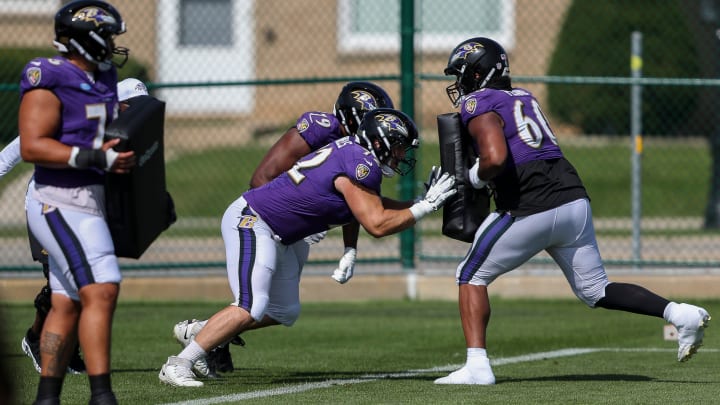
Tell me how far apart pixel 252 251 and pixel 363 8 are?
15.7 m

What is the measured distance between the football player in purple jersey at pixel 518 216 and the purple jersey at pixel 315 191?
66 cm

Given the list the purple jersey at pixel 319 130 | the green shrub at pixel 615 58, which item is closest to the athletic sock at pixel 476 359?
the purple jersey at pixel 319 130

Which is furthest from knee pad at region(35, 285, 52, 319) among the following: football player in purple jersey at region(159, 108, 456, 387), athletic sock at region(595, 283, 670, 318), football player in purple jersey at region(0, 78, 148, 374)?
athletic sock at region(595, 283, 670, 318)

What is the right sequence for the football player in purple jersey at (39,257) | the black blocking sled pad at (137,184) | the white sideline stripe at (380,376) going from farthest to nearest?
the football player in purple jersey at (39,257) → the white sideline stripe at (380,376) → the black blocking sled pad at (137,184)

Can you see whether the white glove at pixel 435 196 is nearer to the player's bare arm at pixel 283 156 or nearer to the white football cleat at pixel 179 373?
the player's bare arm at pixel 283 156

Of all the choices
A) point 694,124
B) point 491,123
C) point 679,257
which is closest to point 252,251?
point 491,123

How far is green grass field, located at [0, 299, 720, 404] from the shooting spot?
6.70 meters

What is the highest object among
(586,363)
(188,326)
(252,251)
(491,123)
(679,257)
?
(491,123)

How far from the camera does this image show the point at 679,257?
43.5 feet

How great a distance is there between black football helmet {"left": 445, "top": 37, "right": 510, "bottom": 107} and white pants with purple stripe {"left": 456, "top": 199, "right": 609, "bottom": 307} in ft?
2.50

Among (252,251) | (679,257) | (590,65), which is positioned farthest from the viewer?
(590,65)

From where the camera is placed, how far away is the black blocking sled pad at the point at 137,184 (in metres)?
5.80

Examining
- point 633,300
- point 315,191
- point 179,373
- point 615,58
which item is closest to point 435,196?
point 315,191

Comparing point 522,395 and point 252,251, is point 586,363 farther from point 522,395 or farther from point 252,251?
point 252,251
